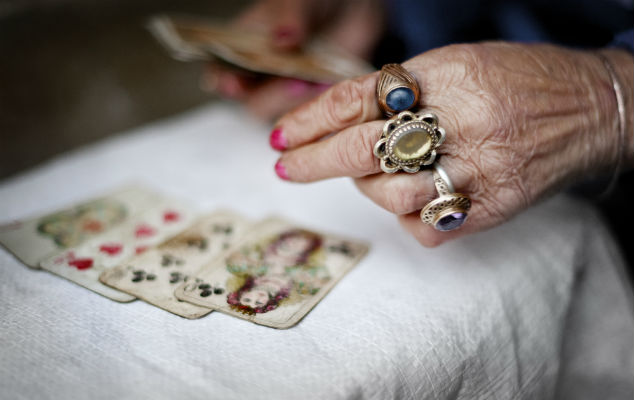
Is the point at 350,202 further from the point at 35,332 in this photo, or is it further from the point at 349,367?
the point at 35,332

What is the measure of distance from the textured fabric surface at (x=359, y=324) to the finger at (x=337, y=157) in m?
0.14

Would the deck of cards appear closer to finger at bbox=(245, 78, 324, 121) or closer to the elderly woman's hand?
the elderly woman's hand

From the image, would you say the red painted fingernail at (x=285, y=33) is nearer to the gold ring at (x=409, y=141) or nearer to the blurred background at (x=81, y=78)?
the blurred background at (x=81, y=78)

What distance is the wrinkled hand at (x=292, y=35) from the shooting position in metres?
1.13

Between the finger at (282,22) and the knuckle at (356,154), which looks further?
the finger at (282,22)

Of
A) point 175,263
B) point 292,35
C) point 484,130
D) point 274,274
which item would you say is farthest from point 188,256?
point 292,35

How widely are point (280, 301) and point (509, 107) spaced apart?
409 millimetres

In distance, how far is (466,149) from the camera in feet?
1.90

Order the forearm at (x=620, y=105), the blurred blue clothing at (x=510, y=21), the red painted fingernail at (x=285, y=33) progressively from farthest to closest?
the red painted fingernail at (x=285, y=33)
the blurred blue clothing at (x=510, y=21)
the forearm at (x=620, y=105)

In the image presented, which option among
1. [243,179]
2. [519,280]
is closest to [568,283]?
[519,280]

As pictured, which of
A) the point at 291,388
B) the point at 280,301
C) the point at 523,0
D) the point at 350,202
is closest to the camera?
the point at 291,388

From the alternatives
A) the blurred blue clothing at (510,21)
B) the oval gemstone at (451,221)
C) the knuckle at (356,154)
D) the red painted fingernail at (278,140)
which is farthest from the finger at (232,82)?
the oval gemstone at (451,221)

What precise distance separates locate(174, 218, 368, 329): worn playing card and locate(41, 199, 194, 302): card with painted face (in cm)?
11

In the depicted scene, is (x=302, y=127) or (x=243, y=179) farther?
(x=243, y=179)
